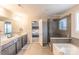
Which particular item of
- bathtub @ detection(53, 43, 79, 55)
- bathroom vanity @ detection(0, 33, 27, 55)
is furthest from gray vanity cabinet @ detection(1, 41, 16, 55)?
bathtub @ detection(53, 43, 79, 55)

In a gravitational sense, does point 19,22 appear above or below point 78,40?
above

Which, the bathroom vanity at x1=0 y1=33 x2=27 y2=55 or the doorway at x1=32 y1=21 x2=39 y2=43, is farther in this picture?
the doorway at x1=32 y1=21 x2=39 y2=43

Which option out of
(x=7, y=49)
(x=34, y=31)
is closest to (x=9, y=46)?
(x=7, y=49)

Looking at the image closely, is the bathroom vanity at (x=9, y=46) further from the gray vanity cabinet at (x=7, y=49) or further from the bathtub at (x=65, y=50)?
the bathtub at (x=65, y=50)

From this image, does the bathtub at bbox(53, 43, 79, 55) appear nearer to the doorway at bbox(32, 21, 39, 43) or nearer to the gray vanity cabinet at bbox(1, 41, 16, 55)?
the gray vanity cabinet at bbox(1, 41, 16, 55)

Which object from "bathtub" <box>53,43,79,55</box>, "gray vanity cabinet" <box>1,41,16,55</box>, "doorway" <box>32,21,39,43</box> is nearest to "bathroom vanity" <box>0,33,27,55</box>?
"gray vanity cabinet" <box>1,41,16,55</box>

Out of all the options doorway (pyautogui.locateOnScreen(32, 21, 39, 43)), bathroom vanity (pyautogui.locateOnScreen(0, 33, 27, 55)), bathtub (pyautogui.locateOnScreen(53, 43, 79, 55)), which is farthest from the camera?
doorway (pyautogui.locateOnScreen(32, 21, 39, 43))

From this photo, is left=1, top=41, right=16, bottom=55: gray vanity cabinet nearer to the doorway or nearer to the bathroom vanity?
the bathroom vanity

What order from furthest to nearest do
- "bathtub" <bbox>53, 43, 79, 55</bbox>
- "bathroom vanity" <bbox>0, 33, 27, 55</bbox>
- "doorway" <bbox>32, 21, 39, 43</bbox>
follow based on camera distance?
"doorway" <bbox>32, 21, 39, 43</bbox> → "bathroom vanity" <bbox>0, 33, 27, 55</bbox> → "bathtub" <bbox>53, 43, 79, 55</bbox>

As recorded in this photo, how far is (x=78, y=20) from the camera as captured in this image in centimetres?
365

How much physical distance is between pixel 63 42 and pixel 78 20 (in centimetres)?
102
